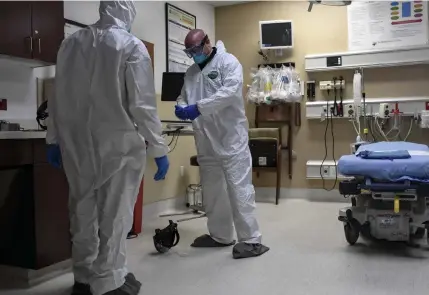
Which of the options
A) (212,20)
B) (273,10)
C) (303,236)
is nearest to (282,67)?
(273,10)

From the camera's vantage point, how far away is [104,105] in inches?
80.8

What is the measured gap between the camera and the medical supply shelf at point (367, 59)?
15.8ft

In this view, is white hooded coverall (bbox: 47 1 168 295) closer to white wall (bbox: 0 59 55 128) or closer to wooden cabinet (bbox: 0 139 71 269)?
wooden cabinet (bbox: 0 139 71 269)

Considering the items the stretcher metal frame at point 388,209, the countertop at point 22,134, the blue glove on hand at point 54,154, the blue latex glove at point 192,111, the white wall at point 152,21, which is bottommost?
the stretcher metal frame at point 388,209

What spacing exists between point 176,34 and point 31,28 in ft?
7.60

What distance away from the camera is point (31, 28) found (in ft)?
9.32

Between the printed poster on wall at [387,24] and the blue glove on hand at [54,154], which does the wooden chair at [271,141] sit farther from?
the blue glove on hand at [54,154]

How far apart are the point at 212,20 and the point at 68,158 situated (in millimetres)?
4190

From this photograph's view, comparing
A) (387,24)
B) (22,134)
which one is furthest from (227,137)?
(387,24)

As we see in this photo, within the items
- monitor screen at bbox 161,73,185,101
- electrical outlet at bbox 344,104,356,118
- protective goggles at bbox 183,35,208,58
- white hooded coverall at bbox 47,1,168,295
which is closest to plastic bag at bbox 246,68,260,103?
electrical outlet at bbox 344,104,356,118

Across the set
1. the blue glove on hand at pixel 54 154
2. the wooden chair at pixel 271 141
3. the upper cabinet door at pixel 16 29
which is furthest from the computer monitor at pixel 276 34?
the blue glove on hand at pixel 54 154

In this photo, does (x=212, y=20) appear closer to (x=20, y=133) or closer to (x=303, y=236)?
(x=303, y=236)

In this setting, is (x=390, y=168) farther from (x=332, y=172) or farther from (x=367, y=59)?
(x=367, y=59)

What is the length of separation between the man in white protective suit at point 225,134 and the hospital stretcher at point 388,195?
67 centimetres
